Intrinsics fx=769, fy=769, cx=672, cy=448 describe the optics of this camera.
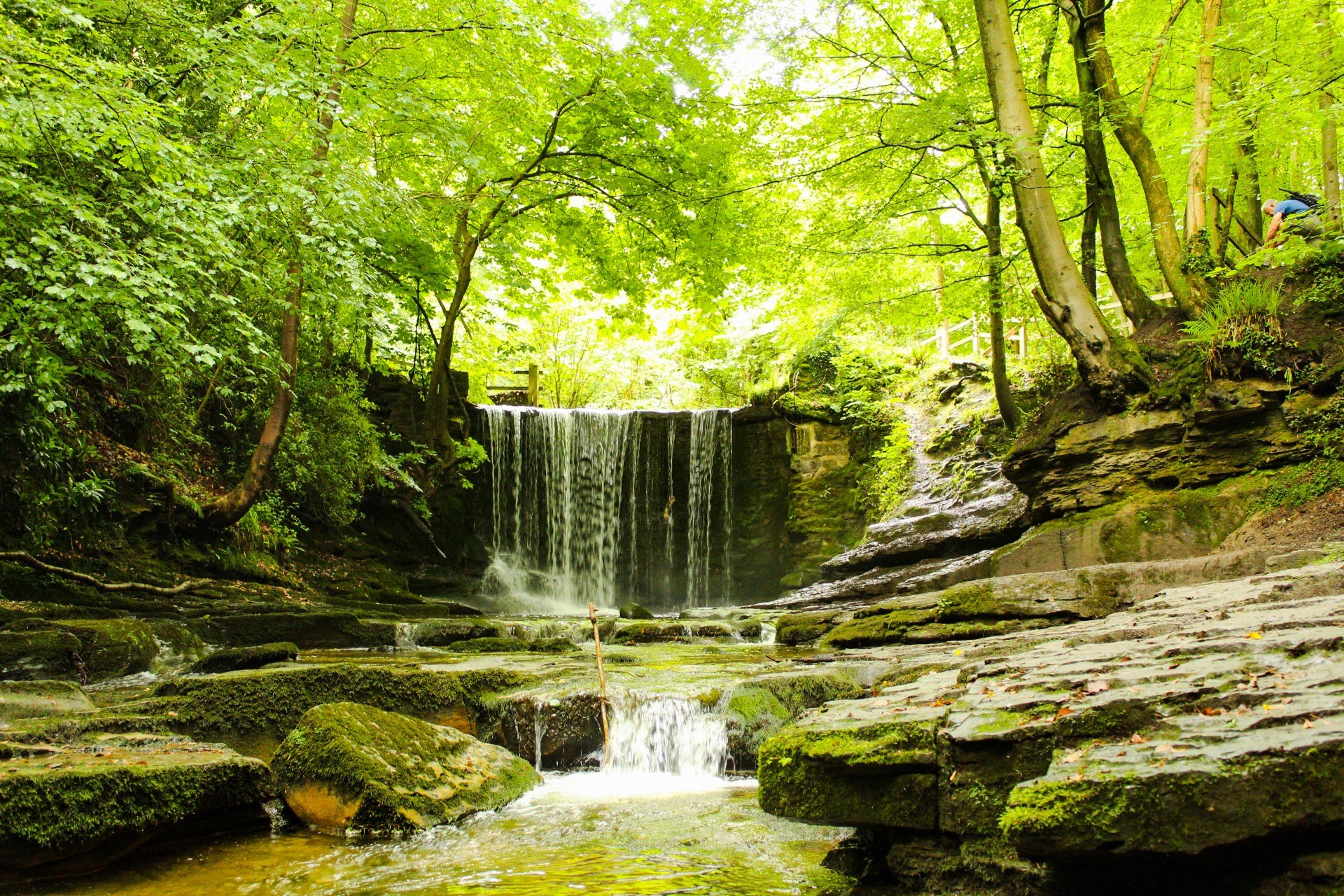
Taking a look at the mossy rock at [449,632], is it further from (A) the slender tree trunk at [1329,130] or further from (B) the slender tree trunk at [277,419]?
(A) the slender tree trunk at [1329,130]

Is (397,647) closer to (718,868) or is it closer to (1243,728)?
(718,868)

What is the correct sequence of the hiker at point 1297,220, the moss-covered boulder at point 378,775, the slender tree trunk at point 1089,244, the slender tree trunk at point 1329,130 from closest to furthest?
1. the moss-covered boulder at point 378,775
2. the slender tree trunk at point 1329,130
3. the hiker at point 1297,220
4. the slender tree trunk at point 1089,244

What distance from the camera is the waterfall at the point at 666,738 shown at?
521 cm

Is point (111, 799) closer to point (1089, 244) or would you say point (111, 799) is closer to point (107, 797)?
point (107, 797)

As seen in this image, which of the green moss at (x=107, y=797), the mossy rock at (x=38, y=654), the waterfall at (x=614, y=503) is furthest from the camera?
the waterfall at (x=614, y=503)

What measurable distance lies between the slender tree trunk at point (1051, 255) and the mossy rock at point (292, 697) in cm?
696

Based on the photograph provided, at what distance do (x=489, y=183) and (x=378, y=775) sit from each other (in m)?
11.0

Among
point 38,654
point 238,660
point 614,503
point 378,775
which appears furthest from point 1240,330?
point 614,503

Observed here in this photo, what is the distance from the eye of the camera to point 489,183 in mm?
12984

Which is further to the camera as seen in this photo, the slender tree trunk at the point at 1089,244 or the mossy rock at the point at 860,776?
the slender tree trunk at the point at 1089,244

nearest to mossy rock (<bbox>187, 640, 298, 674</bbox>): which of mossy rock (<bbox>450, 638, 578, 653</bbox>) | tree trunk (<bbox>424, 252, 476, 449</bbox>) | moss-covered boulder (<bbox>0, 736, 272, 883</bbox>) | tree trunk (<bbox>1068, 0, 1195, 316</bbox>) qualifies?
mossy rock (<bbox>450, 638, 578, 653</bbox>)

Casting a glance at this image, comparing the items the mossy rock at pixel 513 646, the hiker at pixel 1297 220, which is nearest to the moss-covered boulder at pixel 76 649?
the mossy rock at pixel 513 646

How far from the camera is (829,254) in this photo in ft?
37.0

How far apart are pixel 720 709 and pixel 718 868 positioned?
216 centimetres
